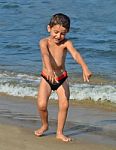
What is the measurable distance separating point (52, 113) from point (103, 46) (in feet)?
22.6

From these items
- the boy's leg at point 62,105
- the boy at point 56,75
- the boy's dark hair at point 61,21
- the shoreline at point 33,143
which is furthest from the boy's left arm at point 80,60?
the shoreline at point 33,143

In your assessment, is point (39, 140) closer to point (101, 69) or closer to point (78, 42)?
point (101, 69)

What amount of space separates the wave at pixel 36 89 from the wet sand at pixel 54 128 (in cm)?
64

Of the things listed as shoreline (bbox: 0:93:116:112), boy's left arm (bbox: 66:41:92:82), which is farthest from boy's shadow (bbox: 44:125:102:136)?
shoreline (bbox: 0:93:116:112)

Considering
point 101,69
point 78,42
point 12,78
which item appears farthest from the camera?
point 78,42

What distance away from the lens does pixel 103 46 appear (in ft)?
45.8

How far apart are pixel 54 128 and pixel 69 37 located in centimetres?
974

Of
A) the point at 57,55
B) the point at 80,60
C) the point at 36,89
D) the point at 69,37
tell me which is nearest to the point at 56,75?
the point at 57,55

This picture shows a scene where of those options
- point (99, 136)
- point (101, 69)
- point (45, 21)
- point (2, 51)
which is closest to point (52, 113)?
point (99, 136)

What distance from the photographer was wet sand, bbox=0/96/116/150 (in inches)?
214

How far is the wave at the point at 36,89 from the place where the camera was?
8594 millimetres

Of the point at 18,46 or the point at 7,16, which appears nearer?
the point at 18,46

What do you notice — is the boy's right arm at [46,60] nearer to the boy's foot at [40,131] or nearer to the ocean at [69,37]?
the boy's foot at [40,131]

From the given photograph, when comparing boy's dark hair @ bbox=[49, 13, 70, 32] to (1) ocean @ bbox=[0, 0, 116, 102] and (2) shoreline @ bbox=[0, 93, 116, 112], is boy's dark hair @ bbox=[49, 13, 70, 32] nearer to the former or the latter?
(2) shoreline @ bbox=[0, 93, 116, 112]
